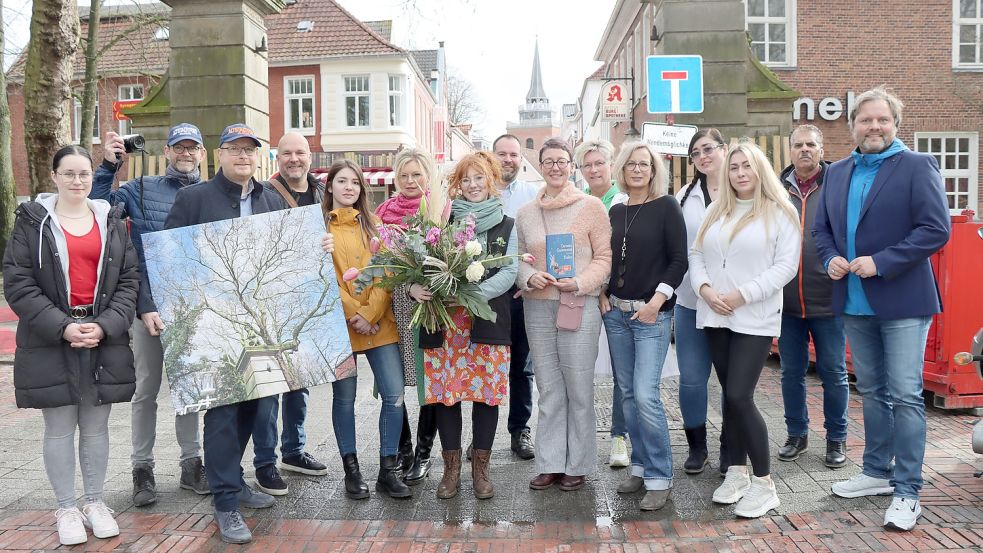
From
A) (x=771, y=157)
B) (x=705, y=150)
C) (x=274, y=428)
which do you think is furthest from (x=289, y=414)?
(x=771, y=157)

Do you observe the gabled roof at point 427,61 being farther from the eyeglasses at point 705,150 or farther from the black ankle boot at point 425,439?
the black ankle boot at point 425,439

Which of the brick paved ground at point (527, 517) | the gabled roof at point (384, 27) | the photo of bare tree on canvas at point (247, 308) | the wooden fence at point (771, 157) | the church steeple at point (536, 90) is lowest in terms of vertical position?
the brick paved ground at point (527, 517)

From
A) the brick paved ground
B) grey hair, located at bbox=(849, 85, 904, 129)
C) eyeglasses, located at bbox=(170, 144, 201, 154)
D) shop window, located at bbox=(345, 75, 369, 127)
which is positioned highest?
shop window, located at bbox=(345, 75, 369, 127)

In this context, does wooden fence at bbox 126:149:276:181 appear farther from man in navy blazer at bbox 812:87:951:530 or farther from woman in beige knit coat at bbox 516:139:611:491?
man in navy blazer at bbox 812:87:951:530

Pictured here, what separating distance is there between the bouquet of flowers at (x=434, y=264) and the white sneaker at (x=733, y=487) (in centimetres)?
165

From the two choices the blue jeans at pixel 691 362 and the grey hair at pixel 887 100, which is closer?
the grey hair at pixel 887 100

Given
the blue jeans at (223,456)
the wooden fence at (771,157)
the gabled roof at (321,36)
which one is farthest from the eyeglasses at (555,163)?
the gabled roof at (321,36)

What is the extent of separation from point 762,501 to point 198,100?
820 centimetres

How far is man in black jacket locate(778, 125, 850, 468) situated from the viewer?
5121mm

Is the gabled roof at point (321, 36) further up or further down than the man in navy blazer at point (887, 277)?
further up

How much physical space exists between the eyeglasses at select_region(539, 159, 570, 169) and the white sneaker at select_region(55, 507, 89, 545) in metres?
3.19

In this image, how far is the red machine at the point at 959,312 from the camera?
21.2 feet

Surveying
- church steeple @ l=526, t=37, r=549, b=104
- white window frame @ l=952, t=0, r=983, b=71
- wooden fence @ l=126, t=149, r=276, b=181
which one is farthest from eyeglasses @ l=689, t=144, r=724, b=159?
church steeple @ l=526, t=37, r=549, b=104

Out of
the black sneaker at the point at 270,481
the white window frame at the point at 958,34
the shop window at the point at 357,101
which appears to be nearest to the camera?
the black sneaker at the point at 270,481
